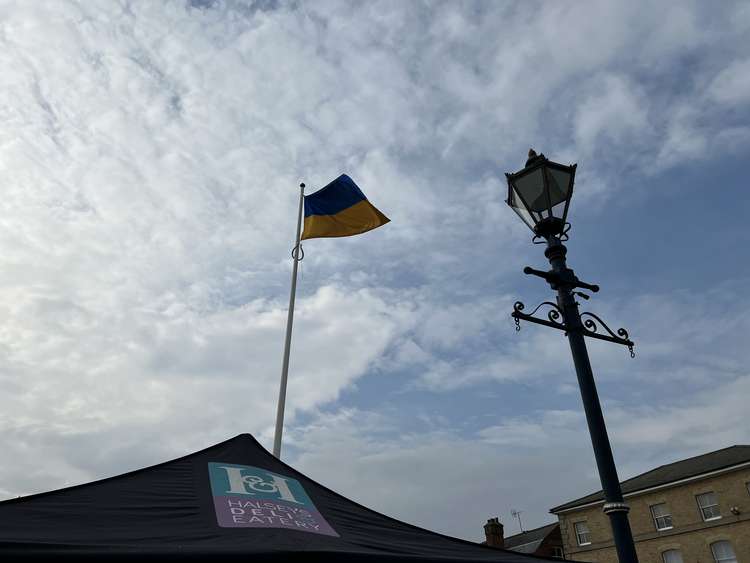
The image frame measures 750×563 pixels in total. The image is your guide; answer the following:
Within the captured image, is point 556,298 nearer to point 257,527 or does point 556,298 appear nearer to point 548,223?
point 548,223

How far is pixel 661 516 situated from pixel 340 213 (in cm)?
3536

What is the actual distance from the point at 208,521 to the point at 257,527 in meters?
0.36

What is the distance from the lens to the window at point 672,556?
115 ft

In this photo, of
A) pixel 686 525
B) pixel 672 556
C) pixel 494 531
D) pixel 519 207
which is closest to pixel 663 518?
pixel 686 525

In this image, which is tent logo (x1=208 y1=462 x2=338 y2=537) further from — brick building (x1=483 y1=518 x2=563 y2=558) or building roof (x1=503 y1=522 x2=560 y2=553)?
building roof (x1=503 y1=522 x2=560 y2=553)

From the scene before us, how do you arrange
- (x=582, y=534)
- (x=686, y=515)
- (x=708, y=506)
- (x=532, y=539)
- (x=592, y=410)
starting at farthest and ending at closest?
(x=532, y=539), (x=582, y=534), (x=686, y=515), (x=708, y=506), (x=592, y=410)

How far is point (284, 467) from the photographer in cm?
550

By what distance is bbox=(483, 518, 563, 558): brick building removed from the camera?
44.5 m

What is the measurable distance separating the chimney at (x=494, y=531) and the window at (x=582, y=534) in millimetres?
6176

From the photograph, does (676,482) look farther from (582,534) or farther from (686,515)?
(582,534)

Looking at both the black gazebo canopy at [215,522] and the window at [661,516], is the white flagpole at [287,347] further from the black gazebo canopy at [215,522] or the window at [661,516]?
the window at [661,516]

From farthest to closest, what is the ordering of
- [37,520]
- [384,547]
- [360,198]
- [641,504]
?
1. [641,504]
2. [360,198]
3. [384,547]
4. [37,520]

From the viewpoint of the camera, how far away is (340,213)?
13164 millimetres

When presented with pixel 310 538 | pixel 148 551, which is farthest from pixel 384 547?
pixel 148 551
